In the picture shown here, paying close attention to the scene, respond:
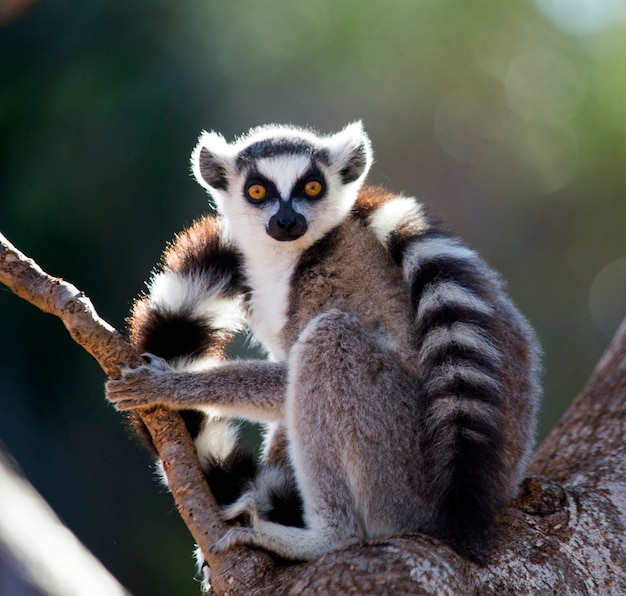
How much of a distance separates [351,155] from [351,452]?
161 cm

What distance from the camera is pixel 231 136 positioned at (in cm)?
655

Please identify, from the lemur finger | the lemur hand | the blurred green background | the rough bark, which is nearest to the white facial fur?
the lemur hand

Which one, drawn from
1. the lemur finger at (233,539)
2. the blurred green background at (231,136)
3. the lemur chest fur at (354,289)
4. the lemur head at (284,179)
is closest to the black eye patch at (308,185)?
the lemur head at (284,179)

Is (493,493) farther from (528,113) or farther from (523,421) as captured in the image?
(528,113)

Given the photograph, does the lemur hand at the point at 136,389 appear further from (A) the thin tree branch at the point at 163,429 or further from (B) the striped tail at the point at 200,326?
(B) the striped tail at the point at 200,326

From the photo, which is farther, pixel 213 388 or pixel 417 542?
pixel 213 388

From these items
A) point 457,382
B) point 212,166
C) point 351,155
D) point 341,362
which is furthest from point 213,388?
point 351,155

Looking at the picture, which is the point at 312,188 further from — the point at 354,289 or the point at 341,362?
the point at 341,362

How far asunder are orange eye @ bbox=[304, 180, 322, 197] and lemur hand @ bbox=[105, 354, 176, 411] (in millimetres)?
1110

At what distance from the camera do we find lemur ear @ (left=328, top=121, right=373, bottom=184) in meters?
3.84

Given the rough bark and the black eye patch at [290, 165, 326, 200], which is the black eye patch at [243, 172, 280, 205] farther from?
the rough bark

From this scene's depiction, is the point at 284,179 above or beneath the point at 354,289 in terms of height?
above

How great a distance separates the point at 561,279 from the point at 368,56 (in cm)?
320

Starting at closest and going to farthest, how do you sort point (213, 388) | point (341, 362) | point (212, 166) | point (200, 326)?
point (341, 362) → point (213, 388) → point (200, 326) → point (212, 166)
